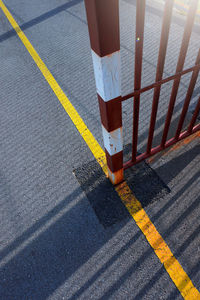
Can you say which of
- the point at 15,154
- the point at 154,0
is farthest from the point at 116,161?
the point at 154,0

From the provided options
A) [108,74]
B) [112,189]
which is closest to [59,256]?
[112,189]

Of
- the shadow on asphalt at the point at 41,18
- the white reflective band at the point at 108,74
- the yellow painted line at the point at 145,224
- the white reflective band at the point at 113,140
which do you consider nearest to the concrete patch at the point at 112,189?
the yellow painted line at the point at 145,224

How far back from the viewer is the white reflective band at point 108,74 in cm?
138

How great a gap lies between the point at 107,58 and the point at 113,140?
31.5 inches

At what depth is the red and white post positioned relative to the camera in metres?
1.19

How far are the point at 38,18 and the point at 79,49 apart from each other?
2237 millimetres

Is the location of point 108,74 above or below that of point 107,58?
below

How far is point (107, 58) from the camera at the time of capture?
1.37 meters

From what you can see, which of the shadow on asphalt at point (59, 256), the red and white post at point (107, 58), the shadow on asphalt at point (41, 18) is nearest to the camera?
the red and white post at point (107, 58)

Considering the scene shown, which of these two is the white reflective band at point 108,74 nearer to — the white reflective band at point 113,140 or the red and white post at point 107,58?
the red and white post at point 107,58

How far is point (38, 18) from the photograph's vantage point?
601 cm

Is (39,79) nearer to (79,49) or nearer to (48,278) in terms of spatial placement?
(79,49)

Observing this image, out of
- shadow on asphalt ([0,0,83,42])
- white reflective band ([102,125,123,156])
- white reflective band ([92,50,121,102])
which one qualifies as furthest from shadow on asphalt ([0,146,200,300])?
shadow on asphalt ([0,0,83,42])

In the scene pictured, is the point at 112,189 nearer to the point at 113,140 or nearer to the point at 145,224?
the point at 145,224
